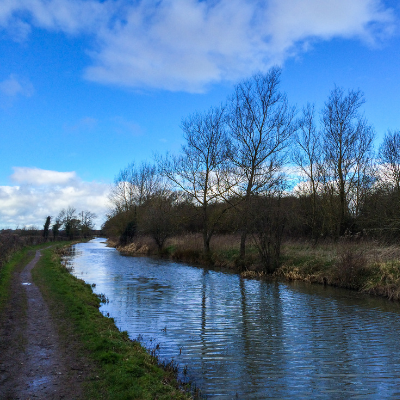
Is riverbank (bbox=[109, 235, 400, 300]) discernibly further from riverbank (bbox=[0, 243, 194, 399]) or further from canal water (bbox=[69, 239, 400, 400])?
riverbank (bbox=[0, 243, 194, 399])

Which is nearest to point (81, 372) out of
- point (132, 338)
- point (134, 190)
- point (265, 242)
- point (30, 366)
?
point (30, 366)

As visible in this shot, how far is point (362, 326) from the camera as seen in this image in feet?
34.7

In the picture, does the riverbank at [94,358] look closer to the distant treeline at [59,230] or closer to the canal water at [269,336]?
the canal water at [269,336]

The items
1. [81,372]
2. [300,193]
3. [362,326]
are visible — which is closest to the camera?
[81,372]

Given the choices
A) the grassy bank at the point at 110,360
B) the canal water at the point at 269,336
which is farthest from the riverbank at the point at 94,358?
the canal water at the point at 269,336

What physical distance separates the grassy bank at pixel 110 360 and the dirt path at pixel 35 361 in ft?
0.85

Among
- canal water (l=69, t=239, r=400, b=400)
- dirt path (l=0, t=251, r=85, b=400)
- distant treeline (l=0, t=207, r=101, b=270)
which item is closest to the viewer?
dirt path (l=0, t=251, r=85, b=400)

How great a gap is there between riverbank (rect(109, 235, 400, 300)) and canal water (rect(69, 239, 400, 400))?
3.22 ft

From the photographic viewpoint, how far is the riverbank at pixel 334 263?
15.7m

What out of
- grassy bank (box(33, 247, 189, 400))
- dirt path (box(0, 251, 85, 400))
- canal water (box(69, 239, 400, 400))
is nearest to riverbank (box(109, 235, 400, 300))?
canal water (box(69, 239, 400, 400))

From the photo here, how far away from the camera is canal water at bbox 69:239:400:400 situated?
21.3ft

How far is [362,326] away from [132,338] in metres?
6.59

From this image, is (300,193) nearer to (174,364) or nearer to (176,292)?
(176,292)

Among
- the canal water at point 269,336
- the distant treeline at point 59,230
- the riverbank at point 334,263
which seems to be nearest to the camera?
the canal water at point 269,336
